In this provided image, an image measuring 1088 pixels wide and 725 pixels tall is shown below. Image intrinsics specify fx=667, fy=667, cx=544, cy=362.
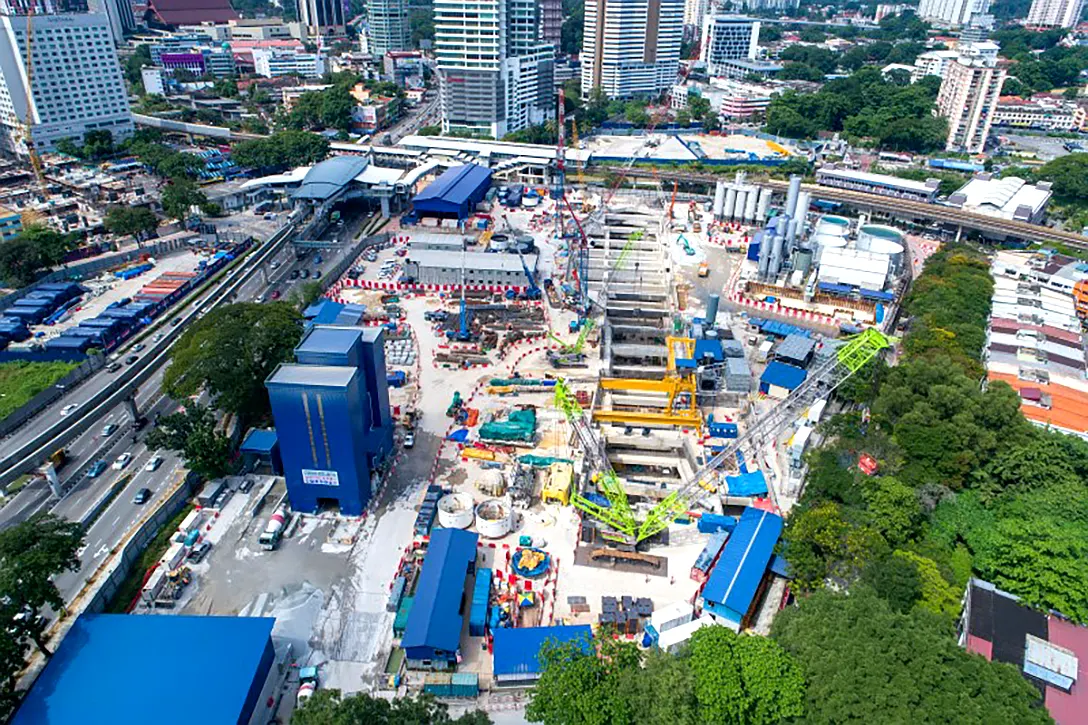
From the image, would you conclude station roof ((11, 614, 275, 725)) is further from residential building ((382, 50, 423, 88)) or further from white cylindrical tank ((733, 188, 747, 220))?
residential building ((382, 50, 423, 88))

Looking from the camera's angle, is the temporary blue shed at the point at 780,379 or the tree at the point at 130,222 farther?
the tree at the point at 130,222

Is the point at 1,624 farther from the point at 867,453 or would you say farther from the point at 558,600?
the point at 867,453

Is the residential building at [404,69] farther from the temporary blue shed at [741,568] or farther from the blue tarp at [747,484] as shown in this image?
the temporary blue shed at [741,568]

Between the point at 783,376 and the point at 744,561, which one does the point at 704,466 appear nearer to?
the point at 744,561

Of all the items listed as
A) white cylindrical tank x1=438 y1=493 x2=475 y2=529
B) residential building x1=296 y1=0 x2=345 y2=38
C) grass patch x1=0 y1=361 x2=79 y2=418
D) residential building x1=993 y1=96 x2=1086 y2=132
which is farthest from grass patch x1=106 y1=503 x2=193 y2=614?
residential building x1=296 y1=0 x2=345 y2=38

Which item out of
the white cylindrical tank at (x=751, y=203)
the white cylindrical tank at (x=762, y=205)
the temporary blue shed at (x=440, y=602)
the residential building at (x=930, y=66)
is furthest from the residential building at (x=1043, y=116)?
the temporary blue shed at (x=440, y=602)

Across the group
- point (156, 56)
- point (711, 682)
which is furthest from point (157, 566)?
point (156, 56)
